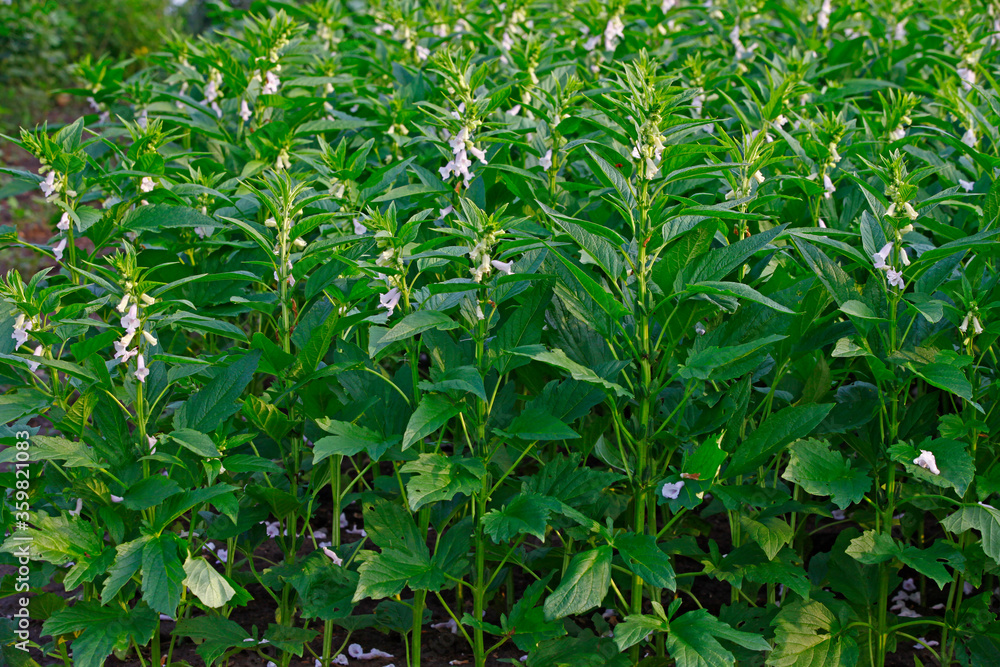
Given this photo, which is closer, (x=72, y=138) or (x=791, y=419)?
(x=791, y=419)

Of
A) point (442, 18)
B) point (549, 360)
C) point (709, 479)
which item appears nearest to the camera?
point (549, 360)

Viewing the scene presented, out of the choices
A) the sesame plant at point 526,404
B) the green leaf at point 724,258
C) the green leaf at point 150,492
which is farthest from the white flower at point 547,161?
the green leaf at point 150,492

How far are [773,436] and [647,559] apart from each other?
1.56 ft

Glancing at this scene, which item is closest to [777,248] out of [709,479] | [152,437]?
[709,479]

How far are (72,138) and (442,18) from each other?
262 cm

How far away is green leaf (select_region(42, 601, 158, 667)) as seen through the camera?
82.7 inches

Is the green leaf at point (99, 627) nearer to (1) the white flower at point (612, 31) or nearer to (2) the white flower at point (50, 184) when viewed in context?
(2) the white flower at point (50, 184)

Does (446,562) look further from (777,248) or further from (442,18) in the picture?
(442,18)

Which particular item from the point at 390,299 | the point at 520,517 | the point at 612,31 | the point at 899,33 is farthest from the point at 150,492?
the point at 899,33

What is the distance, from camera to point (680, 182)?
2652mm

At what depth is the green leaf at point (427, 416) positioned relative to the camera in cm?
204

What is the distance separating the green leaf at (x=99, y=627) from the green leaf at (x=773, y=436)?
1535 millimetres

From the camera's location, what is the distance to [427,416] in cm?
208

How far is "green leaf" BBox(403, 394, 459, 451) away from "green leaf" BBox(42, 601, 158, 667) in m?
0.83
